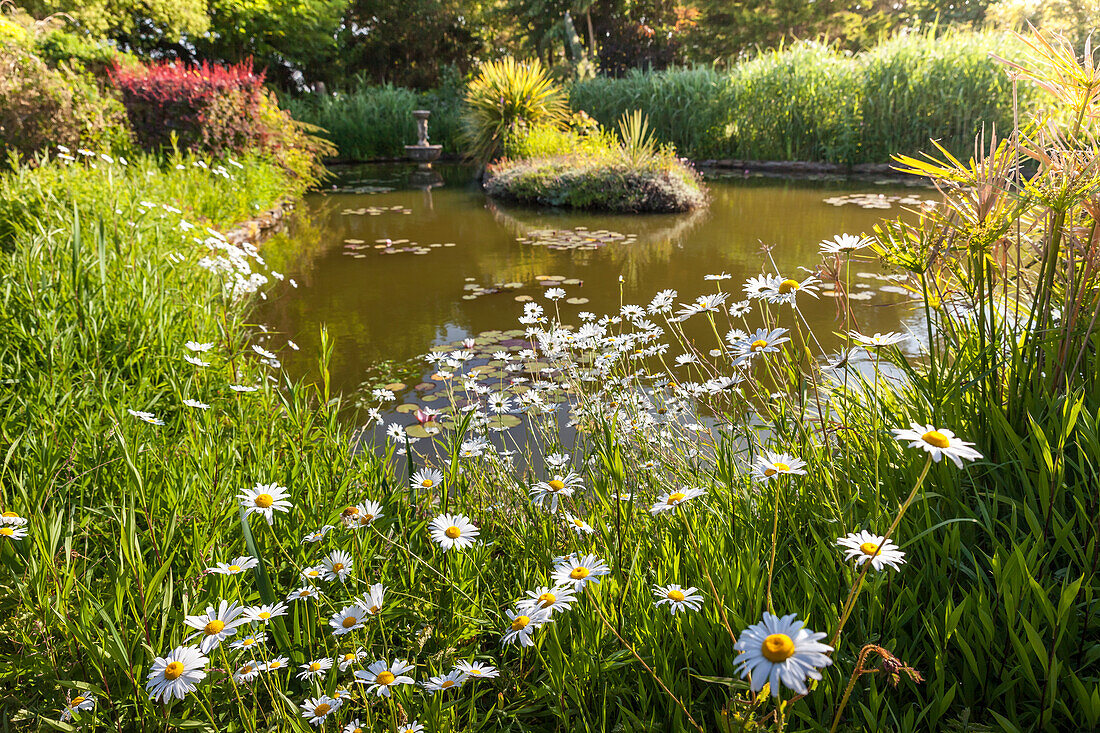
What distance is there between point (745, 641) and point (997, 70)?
49.5ft

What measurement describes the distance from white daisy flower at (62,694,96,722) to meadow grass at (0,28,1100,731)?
0.12ft

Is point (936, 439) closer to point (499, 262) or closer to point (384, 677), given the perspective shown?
point (384, 677)

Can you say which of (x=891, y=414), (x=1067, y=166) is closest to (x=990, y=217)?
(x=1067, y=166)

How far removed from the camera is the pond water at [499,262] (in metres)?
4.78

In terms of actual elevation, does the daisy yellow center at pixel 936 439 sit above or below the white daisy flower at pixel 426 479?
above

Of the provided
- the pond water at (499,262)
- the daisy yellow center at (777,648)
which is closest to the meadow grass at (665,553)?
the daisy yellow center at (777,648)

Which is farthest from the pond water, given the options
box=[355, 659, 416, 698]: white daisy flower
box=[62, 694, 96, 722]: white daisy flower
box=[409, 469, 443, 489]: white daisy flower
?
box=[62, 694, 96, 722]: white daisy flower

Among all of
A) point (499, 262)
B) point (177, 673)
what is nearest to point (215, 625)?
point (177, 673)

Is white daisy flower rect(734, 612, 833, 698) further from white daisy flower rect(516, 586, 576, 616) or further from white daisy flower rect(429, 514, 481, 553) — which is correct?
white daisy flower rect(429, 514, 481, 553)

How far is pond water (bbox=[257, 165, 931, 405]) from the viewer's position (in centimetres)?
478

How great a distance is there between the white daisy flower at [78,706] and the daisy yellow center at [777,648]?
1.20 metres

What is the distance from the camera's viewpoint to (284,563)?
5.80ft

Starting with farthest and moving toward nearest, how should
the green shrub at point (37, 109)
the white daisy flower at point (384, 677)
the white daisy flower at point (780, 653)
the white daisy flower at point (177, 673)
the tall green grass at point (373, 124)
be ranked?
the tall green grass at point (373, 124) → the green shrub at point (37, 109) → the white daisy flower at point (384, 677) → the white daisy flower at point (177, 673) → the white daisy flower at point (780, 653)

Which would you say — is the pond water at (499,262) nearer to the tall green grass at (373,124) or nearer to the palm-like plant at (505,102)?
the palm-like plant at (505,102)
